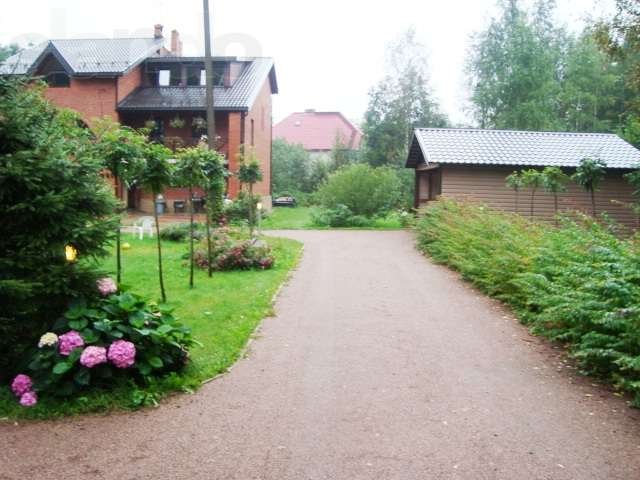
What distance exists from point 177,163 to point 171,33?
89.1 feet

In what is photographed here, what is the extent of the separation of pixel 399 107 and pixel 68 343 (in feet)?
120

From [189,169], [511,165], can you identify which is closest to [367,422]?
[189,169]

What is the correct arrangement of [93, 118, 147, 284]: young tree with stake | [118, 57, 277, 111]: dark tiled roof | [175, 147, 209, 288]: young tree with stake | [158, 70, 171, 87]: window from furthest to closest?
[158, 70, 171, 87]: window
[118, 57, 277, 111]: dark tiled roof
[175, 147, 209, 288]: young tree with stake
[93, 118, 147, 284]: young tree with stake

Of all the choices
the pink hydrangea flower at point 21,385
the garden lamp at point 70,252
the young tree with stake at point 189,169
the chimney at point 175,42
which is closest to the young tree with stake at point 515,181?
the young tree with stake at point 189,169

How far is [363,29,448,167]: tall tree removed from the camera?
39.1 metres

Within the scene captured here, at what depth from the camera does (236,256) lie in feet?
41.7

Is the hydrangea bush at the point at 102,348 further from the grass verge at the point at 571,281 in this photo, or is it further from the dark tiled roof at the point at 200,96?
the dark tiled roof at the point at 200,96

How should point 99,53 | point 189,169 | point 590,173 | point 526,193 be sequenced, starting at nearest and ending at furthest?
1. point 189,169
2. point 590,173
3. point 526,193
4. point 99,53

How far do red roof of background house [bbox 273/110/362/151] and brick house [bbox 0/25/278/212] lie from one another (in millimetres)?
23018

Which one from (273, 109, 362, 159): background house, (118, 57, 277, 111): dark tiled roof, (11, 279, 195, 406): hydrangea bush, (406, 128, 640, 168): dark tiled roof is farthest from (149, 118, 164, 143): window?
(273, 109, 362, 159): background house

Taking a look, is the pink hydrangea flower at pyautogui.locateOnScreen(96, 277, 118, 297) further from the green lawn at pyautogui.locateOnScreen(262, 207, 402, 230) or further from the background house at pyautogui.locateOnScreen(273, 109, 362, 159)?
the background house at pyautogui.locateOnScreen(273, 109, 362, 159)

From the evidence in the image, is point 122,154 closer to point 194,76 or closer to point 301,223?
point 301,223

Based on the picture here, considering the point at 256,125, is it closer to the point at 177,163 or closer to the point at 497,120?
the point at 497,120

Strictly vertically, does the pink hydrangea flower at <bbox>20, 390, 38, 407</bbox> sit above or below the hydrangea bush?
below
